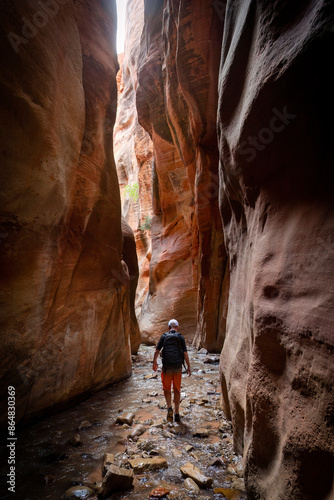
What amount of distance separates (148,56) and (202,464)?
14261 mm

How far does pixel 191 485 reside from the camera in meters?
2.69

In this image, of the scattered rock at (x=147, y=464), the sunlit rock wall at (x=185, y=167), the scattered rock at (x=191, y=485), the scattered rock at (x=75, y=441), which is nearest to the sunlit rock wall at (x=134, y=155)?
the sunlit rock wall at (x=185, y=167)

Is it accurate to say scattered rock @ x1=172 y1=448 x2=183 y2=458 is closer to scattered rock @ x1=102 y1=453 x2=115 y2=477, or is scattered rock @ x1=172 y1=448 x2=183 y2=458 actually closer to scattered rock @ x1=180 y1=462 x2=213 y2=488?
scattered rock @ x1=180 y1=462 x2=213 y2=488

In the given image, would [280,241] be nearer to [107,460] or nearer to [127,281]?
[107,460]

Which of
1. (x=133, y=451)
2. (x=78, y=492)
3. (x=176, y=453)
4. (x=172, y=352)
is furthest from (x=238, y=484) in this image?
(x=172, y=352)

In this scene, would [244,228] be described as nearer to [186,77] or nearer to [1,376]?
[1,376]

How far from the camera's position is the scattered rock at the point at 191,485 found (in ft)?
8.67

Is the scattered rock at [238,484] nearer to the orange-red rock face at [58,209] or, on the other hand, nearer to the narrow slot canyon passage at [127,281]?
the narrow slot canyon passage at [127,281]

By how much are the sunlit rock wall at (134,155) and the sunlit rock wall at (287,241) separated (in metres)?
15.8

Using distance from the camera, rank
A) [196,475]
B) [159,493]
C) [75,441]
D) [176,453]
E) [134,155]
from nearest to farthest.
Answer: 1. [159,493]
2. [196,475]
3. [176,453]
4. [75,441]
5. [134,155]

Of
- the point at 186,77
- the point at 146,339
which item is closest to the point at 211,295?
the point at 146,339

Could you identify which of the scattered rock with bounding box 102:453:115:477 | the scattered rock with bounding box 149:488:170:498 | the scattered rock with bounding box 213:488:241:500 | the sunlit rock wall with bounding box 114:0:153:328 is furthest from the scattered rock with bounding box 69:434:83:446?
the sunlit rock wall with bounding box 114:0:153:328

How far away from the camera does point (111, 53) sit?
272 inches
